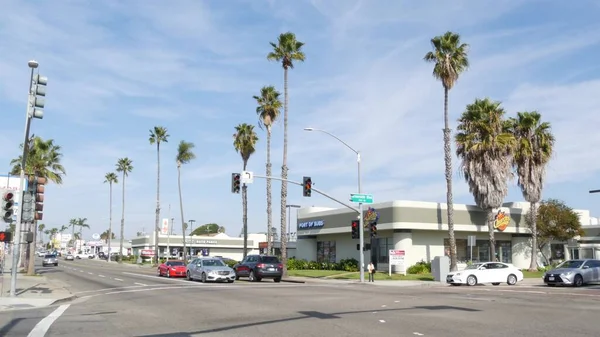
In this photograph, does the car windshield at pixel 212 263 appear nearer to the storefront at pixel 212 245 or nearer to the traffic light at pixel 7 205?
the traffic light at pixel 7 205

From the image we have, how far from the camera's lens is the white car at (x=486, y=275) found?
32.6 meters

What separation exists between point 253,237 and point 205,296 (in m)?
89.5

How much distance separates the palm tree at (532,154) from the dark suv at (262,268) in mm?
22809

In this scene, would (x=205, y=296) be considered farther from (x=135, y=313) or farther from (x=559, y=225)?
(x=559, y=225)

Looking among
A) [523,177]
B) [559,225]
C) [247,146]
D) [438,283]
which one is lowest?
[438,283]

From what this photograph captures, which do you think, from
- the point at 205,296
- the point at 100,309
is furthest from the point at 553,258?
the point at 100,309

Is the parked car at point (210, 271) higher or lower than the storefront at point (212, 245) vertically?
lower

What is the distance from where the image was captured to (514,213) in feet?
166

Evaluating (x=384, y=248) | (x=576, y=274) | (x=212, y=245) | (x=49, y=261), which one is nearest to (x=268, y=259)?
(x=384, y=248)

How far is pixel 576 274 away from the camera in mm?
29875

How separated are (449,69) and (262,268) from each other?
1929cm

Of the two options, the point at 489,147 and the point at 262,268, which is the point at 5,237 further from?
the point at 489,147

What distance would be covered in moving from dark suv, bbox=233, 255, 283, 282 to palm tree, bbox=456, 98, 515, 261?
1777 centimetres

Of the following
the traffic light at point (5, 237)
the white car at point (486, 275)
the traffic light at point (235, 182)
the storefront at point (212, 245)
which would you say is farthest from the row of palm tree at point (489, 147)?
the storefront at point (212, 245)
